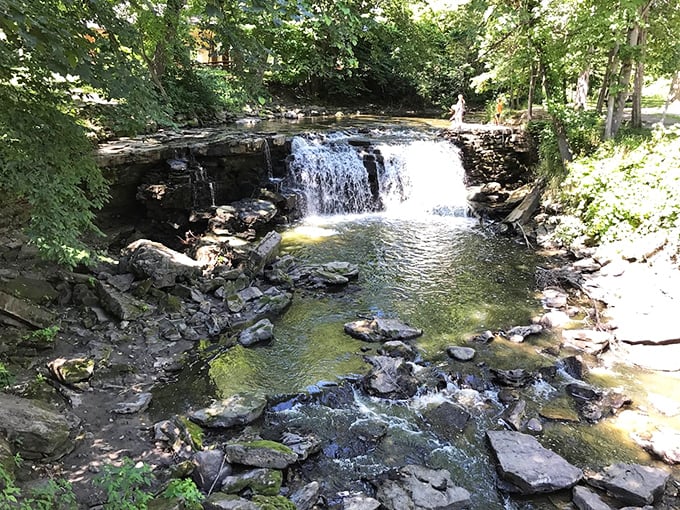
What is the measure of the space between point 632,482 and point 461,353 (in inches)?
97.4

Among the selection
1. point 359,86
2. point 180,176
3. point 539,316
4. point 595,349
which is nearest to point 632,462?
point 595,349

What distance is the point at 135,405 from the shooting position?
16.3 ft

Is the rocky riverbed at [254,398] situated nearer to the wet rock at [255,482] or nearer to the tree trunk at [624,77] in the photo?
the wet rock at [255,482]

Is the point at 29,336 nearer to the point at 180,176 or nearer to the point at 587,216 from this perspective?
the point at 180,176

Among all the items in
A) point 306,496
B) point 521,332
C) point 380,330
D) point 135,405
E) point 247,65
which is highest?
point 247,65

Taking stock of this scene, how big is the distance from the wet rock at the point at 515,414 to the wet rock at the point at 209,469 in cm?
295

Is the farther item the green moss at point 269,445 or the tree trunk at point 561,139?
the tree trunk at point 561,139

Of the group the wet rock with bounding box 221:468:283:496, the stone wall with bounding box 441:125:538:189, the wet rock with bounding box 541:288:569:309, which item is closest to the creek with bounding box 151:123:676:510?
the wet rock with bounding box 541:288:569:309

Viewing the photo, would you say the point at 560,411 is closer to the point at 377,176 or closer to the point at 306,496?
the point at 306,496

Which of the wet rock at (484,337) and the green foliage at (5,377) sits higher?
the green foliage at (5,377)

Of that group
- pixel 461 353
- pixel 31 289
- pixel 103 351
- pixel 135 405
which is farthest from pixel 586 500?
pixel 31 289

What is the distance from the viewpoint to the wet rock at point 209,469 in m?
3.97

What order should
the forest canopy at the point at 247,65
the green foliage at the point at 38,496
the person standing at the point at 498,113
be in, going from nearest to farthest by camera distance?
1. the green foliage at the point at 38,496
2. the forest canopy at the point at 247,65
3. the person standing at the point at 498,113

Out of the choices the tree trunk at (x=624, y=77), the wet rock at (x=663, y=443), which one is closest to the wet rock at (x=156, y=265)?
the wet rock at (x=663, y=443)
